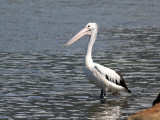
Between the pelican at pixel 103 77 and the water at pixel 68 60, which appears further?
the pelican at pixel 103 77

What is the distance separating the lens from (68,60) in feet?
47.4

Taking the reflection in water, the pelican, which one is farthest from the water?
the pelican

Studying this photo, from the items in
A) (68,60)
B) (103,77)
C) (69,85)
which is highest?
(68,60)

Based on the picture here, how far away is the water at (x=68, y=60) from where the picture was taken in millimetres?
9523

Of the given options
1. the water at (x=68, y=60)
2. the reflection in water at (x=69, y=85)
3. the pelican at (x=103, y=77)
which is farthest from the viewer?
the pelican at (x=103, y=77)

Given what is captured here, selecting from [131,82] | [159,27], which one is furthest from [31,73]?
[159,27]

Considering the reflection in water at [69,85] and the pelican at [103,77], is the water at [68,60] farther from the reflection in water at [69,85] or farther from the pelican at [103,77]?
the pelican at [103,77]

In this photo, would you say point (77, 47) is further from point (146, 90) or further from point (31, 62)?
point (146, 90)

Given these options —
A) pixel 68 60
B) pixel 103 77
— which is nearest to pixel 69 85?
pixel 103 77

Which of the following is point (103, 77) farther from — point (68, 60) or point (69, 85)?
point (68, 60)

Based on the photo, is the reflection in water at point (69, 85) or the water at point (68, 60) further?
the water at point (68, 60)

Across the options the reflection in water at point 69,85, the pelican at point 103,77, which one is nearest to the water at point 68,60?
the reflection in water at point 69,85

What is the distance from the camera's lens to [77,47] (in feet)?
55.3

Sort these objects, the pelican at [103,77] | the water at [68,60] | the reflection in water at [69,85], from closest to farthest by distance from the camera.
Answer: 1. the reflection in water at [69,85]
2. the water at [68,60]
3. the pelican at [103,77]
